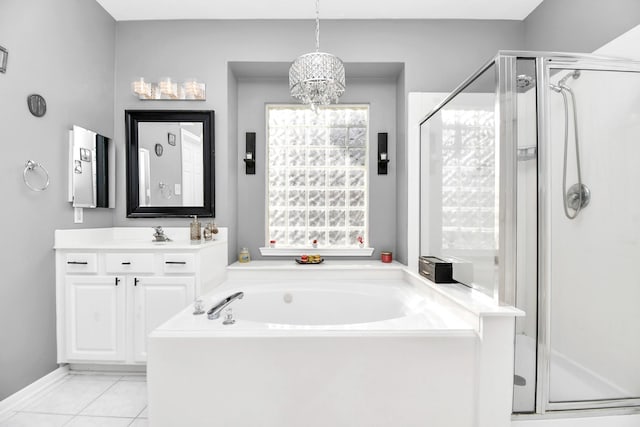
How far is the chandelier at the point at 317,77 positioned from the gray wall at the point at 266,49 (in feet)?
3.06

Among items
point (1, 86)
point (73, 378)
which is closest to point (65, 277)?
point (73, 378)

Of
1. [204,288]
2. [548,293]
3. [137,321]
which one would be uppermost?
[548,293]

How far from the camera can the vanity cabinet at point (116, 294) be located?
211 centimetres

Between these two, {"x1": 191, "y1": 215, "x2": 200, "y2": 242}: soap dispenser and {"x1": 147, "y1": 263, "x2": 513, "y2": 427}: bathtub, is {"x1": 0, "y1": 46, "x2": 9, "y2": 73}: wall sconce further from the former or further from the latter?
{"x1": 147, "y1": 263, "x2": 513, "y2": 427}: bathtub

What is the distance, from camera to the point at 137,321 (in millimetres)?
2125

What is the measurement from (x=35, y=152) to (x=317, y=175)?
2.09 m

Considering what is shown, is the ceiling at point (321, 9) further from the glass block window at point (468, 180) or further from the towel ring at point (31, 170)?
the towel ring at point (31, 170)

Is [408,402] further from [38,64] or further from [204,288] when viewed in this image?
[38,64]

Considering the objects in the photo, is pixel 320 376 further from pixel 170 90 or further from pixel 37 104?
pixel 170 90

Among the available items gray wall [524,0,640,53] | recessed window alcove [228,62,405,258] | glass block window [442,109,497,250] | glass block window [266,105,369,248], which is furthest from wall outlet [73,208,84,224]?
gray wall [524,0,640,53]

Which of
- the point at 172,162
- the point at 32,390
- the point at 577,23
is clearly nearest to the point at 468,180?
the point at 577,23

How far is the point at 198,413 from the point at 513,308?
1584 millimetres

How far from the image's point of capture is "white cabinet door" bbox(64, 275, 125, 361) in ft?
6.91

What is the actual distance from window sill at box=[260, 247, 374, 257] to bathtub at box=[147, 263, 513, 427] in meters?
1.45
